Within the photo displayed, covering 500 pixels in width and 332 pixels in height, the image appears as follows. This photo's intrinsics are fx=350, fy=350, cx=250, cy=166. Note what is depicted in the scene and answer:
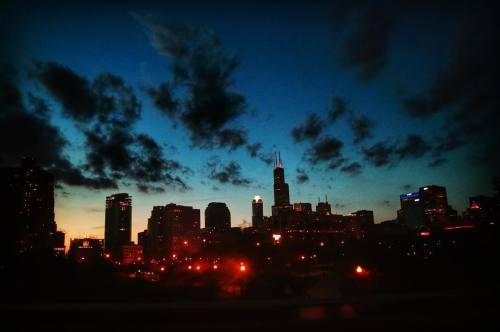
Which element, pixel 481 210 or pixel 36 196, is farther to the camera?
pixel 36 196

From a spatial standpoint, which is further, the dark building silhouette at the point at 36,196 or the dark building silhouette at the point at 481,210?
the dark building silhouette at the point at 36,196

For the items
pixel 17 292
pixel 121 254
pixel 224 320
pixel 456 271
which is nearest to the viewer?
pixel 224 320

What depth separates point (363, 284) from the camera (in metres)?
19.4

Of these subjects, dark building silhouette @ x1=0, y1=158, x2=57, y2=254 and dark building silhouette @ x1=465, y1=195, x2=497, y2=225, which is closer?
dark building silhouette @ x1=465, y1=195, x2=497, y2=225

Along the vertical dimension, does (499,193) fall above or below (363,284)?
above

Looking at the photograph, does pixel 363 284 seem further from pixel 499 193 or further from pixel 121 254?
pixel 121 254

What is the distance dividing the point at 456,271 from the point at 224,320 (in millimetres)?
16915

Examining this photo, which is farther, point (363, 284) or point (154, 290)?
point (363, 284)

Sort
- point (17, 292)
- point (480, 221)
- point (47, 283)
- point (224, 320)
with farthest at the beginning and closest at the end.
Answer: point (480, 221) < point (47, 283) < point (17, 292) < point (224, 320)

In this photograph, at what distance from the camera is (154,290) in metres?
17.0

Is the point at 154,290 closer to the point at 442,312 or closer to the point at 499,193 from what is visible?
the point at 442,312

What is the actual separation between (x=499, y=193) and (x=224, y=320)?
4543 inches

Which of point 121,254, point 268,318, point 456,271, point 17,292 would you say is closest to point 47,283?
point 17,292

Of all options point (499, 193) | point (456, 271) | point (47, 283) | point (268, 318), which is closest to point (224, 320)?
point (268, 318)
